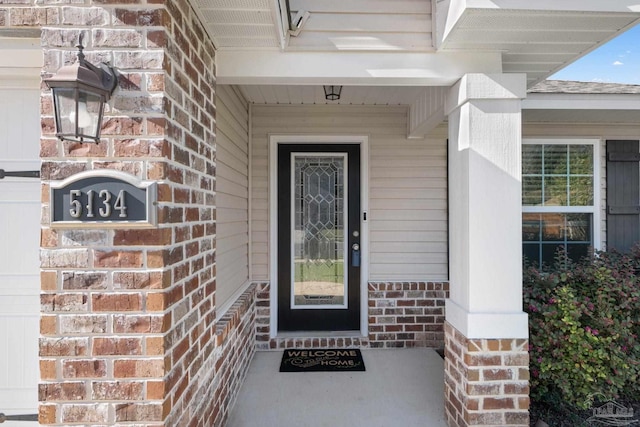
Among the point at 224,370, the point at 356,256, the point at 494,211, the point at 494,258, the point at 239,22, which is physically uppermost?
the point at 239,22

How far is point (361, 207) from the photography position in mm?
3559

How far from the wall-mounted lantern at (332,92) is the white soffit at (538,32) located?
3.72 feet

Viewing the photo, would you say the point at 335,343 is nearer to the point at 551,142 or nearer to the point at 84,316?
the point at 84,316

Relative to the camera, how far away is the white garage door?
1761 millimetres

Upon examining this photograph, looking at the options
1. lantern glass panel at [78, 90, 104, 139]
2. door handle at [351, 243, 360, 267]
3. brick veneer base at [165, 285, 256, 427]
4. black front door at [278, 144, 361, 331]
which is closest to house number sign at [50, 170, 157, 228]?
lantern glass panel at [78, 90, 104, 139]

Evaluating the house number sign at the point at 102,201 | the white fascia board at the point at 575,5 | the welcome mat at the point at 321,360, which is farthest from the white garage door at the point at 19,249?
the white fascia board at the point at 575,5

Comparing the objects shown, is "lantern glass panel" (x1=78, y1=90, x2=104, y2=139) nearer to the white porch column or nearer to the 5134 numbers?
the 5134 numbers

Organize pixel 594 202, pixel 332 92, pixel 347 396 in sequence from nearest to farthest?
pixel 347 396 → pixel 332 92 → pixel 594 202

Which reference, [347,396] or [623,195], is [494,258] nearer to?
[347,396]

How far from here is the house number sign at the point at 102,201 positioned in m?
1.42

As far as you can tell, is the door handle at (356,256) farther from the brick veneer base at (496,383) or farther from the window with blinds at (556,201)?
the window with blinds at (556,201)

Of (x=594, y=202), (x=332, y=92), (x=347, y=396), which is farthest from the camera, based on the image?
(x=594, y=202)

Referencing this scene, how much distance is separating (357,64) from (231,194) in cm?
139

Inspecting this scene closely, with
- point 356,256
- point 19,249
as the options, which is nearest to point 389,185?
point 356,256
